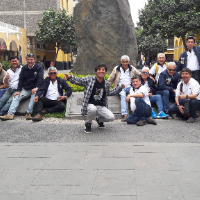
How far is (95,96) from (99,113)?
1.28 feet

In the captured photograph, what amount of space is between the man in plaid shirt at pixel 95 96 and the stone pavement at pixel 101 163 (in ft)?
1.16

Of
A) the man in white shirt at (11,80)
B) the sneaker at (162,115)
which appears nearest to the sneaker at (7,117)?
the man in white shirt at (11,80)

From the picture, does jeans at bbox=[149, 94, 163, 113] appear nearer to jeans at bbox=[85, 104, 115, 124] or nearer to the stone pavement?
the stone pavement

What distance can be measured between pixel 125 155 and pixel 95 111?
168 centimetres

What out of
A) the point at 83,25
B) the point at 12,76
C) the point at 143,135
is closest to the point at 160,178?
the point at 143,135

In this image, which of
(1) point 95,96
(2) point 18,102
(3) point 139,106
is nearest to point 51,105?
(2) point 18,102

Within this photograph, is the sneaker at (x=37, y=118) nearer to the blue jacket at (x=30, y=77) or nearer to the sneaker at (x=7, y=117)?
the sneaker at (x=7, y=117)

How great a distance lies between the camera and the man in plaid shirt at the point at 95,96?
19.7ft

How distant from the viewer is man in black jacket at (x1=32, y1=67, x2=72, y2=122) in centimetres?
738

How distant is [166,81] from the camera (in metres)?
7.62

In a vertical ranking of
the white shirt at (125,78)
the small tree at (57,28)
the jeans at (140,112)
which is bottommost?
the jeans at (140,112)

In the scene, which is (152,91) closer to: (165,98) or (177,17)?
(165,98)

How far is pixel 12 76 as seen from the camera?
7895 mm

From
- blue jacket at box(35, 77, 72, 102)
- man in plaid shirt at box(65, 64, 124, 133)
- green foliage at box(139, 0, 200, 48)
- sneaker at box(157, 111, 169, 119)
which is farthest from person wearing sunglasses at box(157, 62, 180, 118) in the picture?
green foliage at box(139, 0, 200, 48)
